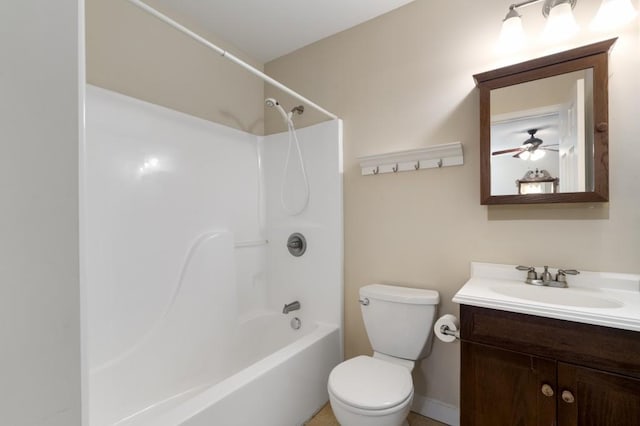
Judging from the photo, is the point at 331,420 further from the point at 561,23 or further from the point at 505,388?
the point at 561,23

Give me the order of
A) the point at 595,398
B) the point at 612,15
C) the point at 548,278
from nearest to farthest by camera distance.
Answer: the point at 595,398, the point at 612,15, the point at 548,278

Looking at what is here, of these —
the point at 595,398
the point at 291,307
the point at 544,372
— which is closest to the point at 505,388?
the point at 544,372

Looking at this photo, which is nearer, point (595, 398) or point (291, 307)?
point (595, 398)

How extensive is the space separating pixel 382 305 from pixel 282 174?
125 centimetres

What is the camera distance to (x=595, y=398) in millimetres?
996

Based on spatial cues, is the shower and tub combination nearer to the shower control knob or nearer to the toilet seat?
the shower control knob

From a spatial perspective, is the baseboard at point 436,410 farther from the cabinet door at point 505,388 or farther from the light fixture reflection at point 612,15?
the light fixture reflection at point 612,15

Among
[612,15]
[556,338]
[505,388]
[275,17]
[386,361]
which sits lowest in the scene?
[386,361]

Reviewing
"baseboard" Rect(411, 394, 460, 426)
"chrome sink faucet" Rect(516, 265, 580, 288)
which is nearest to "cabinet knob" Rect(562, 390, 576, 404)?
"chrome sink faucet" Rect(516, 265, 580, 288)

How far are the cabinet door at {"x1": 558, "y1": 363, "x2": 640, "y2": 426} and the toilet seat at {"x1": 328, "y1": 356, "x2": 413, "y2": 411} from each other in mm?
572

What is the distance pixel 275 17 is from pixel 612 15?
176cm

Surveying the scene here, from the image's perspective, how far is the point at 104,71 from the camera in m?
1.56

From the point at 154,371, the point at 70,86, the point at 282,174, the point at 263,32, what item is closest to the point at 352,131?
the point at 282,174

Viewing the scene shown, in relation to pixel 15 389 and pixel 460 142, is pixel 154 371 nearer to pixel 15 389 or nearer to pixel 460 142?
pixel 15 389
